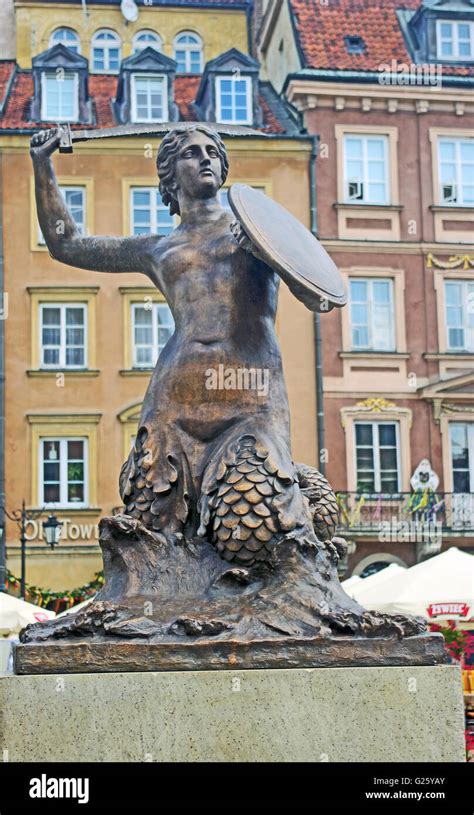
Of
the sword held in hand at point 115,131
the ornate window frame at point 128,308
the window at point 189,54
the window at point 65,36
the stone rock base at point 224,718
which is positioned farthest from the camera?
the window at point 189,54

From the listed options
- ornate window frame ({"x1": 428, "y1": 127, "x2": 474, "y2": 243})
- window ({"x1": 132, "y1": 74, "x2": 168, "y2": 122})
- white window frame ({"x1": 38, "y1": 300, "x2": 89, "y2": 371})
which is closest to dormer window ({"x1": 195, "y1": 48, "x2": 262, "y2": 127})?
window ({"x1": 132, "y1": 74, "x2": 168, "y2": 122})

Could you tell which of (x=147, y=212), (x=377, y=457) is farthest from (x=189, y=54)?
(x=377, y=457)

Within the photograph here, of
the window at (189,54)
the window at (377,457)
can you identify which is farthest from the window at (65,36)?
the window at (377,457)

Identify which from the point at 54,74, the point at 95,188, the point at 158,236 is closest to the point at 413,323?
the point at 95,188

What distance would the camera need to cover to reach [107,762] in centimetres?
432

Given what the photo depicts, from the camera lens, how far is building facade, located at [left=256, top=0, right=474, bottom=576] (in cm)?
2828

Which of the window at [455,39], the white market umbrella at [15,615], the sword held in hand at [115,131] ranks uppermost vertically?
the window at [455,39]

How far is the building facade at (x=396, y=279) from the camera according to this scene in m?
28.3

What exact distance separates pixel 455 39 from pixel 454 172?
3.45 meters

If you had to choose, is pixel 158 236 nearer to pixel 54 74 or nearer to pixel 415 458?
pixel 415 458

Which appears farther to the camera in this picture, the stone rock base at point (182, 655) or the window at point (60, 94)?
the window at point (60, 94)

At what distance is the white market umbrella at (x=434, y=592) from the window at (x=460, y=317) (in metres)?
14.5

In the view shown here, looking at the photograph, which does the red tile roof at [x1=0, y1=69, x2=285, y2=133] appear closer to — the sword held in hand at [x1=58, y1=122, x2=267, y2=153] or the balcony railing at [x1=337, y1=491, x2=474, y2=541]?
the balcony railing at [x1=337, y1=491, x2=474, y2=541]

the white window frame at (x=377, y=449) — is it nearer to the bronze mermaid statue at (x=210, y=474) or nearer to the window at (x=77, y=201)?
the window at (x=77, y=201)
